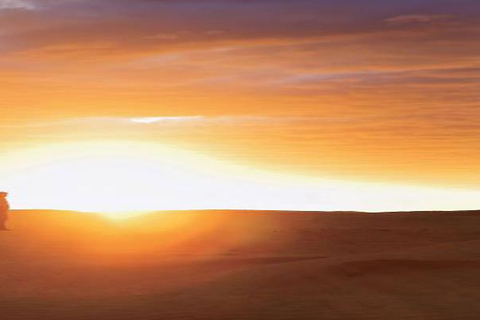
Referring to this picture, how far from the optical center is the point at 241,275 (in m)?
18.3

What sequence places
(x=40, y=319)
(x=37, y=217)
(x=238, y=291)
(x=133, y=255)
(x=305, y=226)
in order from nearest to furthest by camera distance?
(x=40, y=319)
(x=238, y=291)
(x=133, y=255)
(x=305, y=226)
(x=37, y=217)

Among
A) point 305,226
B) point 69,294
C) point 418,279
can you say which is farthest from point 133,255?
point 305,226

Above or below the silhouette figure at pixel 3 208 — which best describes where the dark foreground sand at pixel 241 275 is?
below

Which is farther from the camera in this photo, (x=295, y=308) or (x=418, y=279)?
(x=418, y=279)

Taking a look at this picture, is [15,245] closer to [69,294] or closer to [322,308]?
[69,294]

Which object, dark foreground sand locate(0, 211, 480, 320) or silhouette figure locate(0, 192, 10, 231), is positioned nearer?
dark foreground sand locate(0, 211, 480, 320)

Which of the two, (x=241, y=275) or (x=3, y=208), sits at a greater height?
(x=3, y=208)

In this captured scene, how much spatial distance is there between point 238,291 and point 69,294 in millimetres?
3350

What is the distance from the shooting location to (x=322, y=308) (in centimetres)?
1516

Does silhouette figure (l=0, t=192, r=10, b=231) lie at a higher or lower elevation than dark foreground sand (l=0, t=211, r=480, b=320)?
higher

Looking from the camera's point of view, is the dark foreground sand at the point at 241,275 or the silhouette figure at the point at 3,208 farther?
the silhouette figure at the point at 3,208

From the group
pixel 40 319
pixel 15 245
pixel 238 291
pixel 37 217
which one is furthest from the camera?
pixel 37 217

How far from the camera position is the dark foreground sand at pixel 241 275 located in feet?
49.5

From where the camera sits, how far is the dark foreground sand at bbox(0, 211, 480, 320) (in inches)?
594
